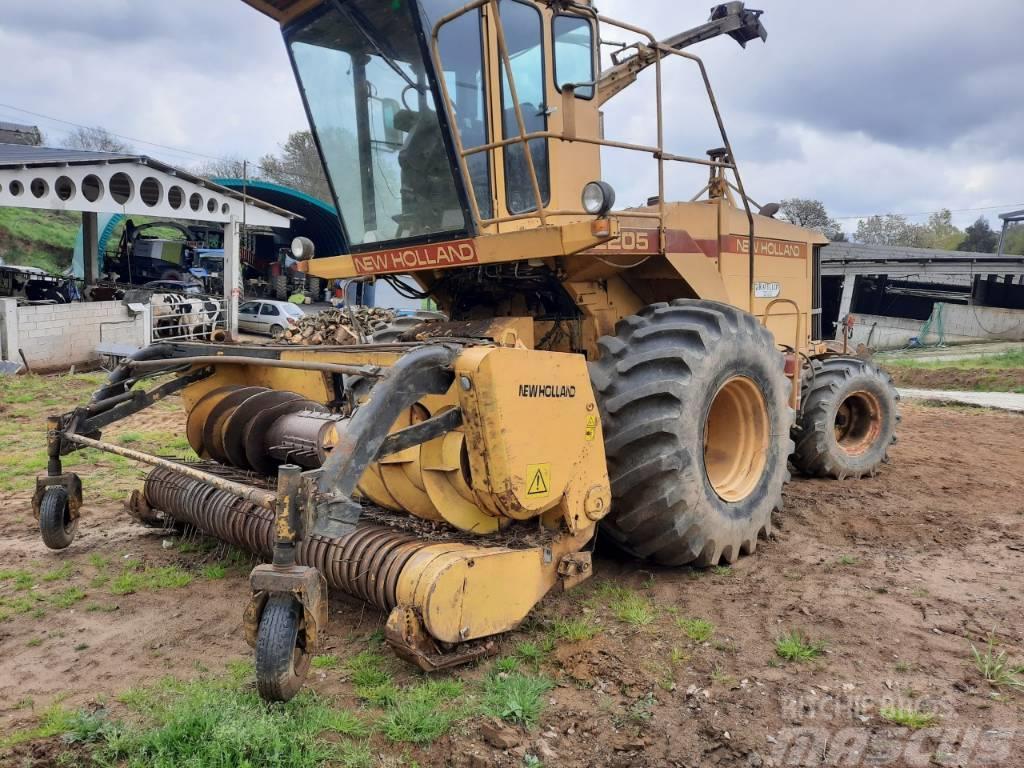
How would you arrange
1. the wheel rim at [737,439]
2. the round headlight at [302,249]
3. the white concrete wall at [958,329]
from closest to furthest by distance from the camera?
the wheel rim at [737,439] < the round headlight at [302,249] < the white concrete wall at [958,329]

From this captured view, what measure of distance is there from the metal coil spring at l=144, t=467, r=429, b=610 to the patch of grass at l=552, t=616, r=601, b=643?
0.74m

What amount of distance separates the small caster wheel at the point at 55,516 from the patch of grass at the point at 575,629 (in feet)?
9.41

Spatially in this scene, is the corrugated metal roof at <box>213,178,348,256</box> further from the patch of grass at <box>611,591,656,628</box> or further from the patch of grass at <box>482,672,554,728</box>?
the patch of grass at <box>482,672,554,728</box>

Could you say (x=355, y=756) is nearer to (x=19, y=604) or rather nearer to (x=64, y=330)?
(x=19, y=604)

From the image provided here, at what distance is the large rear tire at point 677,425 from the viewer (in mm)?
A: 3600

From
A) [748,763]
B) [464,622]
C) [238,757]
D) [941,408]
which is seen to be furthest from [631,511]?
[941,408]

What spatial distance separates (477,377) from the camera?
9.86 feet

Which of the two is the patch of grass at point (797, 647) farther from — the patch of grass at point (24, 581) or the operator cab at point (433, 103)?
the patch of grass at point (24, 581)

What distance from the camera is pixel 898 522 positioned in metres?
4.92

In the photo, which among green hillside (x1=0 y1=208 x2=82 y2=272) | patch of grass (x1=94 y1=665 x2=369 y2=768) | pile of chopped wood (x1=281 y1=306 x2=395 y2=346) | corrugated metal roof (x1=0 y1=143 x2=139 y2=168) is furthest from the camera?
green hillside (x1=0 y1=208 x2=82 y2=272)

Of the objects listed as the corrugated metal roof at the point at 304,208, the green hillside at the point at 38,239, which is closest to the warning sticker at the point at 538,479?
the corrugated metal roof at the point at 304,208

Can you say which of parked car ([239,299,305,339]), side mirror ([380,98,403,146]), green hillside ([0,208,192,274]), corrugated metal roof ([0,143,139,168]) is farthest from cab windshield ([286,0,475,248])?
green hillside ([0,208,192,274])

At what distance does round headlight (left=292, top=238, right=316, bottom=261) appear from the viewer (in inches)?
199

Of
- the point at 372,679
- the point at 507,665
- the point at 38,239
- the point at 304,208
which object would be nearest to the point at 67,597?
the point at 372,679
